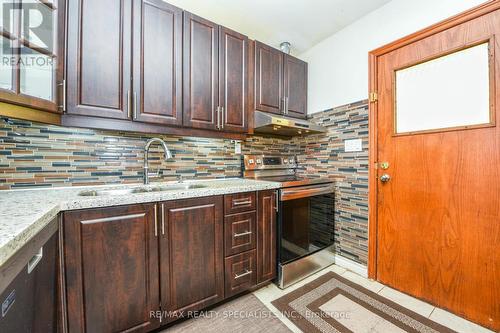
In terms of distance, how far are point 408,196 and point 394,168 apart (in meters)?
0.25

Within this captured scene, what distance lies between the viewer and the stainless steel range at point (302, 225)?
1.78 meters

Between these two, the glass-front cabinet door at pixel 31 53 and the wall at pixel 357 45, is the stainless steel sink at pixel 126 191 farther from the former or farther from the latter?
the wall at pixel 357 45

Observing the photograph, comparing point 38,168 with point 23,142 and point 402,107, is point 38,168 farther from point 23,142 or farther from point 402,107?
point 402,107

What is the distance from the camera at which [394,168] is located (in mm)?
1773

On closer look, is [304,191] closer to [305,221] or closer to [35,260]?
[305,221]

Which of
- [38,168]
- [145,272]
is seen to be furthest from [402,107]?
[38,168]

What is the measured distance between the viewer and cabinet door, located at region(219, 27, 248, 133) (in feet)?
5.98

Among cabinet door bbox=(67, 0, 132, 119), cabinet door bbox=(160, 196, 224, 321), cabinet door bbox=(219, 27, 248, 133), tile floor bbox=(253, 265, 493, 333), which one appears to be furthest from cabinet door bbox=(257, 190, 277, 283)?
cabinet door bbox=(67, 0, 132, 119)

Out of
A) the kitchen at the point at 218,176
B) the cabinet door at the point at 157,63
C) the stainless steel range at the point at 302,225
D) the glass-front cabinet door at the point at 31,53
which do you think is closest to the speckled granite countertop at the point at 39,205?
the kitchen at the point at 218,176

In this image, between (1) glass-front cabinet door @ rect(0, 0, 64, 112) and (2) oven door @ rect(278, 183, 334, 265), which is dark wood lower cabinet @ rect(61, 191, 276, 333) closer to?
(2) oven door @ rect(278, 183, 334, 265)

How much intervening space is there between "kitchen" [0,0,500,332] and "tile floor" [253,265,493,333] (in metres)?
0.01

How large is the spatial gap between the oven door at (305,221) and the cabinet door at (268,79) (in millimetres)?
910

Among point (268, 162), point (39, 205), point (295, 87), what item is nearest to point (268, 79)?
point (295, 87)

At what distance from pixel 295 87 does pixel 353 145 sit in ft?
3.01
